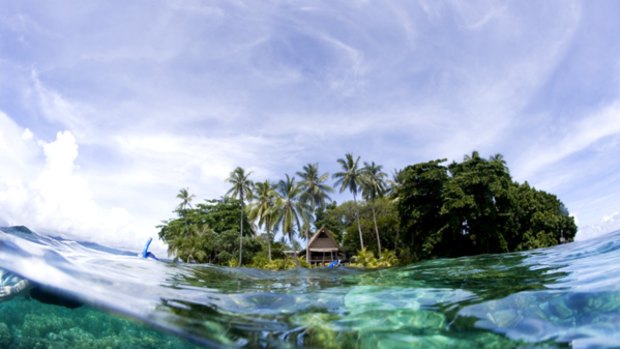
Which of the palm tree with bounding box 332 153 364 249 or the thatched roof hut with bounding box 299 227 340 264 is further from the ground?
the palm tree with bounding box 332 153 364 249

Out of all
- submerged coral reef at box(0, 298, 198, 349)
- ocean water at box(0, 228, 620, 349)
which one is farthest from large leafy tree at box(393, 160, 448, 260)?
submerged coral reef at box(0, 298, 198, 349)

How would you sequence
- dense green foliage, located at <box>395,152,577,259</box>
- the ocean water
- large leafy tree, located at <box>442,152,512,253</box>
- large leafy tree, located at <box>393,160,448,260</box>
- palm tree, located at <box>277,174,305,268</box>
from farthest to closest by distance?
palm tree, located at <box>277,174,305,268</box>, large leafy tree, located at <box>393,160,448,260</box>, dense green foliage, located at <box>395,152,577,259</box>, large leafy tree, located at <box>442,152,512,253</box>, the ocean water

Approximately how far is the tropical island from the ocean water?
2423cm

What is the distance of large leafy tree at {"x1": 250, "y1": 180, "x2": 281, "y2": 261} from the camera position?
43625 mm

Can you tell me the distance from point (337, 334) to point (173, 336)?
2.87 metres

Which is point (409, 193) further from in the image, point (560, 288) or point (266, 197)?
point (560, 288)

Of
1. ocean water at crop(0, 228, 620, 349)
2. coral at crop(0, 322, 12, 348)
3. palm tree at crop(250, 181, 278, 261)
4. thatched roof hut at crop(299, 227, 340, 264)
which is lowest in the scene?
coral at crop(0, 322, 12, 348)

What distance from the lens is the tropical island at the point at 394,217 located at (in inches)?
1237

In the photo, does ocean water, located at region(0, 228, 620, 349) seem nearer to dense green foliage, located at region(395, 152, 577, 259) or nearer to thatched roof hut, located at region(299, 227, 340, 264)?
dense green foliage, located at region(395, 152, 577, 259)

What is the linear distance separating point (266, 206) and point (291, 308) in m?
40.1

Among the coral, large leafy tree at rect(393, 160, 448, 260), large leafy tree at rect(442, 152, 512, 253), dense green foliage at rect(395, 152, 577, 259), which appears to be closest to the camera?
the coral

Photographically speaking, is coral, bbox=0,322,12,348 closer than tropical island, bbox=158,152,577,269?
Yes

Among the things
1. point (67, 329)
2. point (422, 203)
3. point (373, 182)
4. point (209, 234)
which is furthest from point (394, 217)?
point (67, 329)

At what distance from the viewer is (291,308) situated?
18.1 ft
